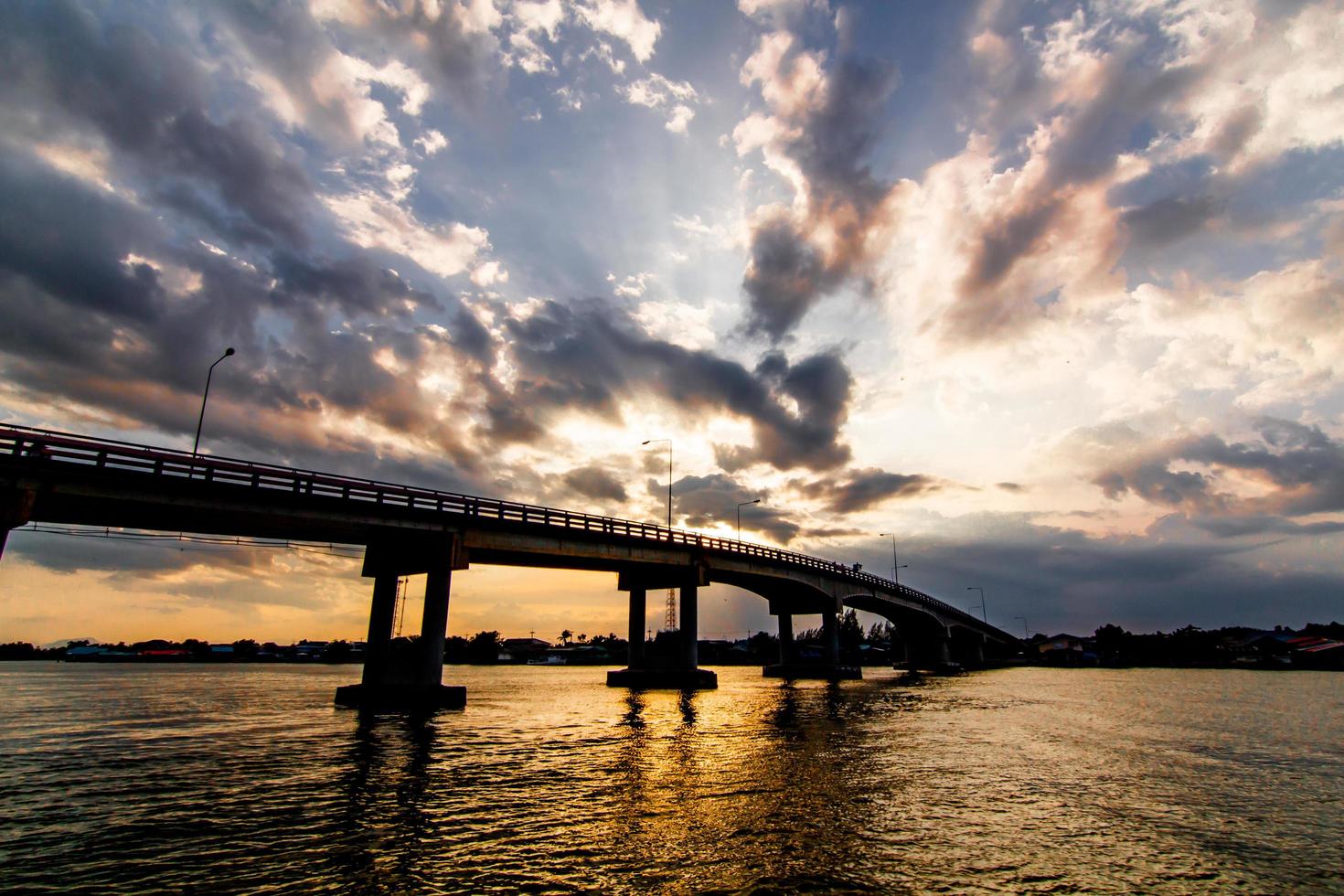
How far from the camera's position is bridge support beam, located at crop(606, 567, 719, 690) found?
62.1 meters

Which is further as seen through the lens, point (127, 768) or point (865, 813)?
point (127, 768)

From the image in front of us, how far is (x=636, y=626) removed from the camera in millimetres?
64625

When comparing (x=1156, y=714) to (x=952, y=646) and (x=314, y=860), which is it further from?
(x=952, y=646)

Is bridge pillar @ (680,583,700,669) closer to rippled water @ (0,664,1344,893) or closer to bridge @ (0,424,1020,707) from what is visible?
bridge @ (0,424,1020,707)

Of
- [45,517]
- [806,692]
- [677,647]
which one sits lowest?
[806,692]

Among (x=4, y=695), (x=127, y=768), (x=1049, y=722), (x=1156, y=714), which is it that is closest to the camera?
(x=127, y=768)

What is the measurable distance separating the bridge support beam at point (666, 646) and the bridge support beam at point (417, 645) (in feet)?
80.8

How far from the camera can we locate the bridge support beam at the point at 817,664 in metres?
92.6

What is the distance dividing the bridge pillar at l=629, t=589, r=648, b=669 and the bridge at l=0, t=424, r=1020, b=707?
0.41ft

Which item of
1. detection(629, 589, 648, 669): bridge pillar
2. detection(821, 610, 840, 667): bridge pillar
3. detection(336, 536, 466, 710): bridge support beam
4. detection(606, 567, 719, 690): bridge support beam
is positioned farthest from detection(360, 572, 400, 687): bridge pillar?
detection(821, 610, 840, 667): bridge pillar

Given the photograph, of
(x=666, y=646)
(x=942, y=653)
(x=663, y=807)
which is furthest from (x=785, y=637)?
(x=663, y=807)

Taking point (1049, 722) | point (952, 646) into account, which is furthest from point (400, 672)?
point (952, 646)

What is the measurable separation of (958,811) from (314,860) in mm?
13524

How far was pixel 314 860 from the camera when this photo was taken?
37.4 ft
